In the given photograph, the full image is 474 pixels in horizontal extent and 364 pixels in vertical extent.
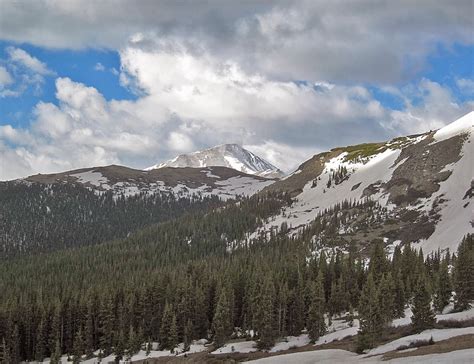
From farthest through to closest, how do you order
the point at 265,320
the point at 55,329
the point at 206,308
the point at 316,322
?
the point at 206,308 < the point at 55,329 < the point at 316,322 < the point at 265,320

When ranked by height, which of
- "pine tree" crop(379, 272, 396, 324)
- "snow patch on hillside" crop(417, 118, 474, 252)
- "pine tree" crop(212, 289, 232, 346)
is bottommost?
"pine tree" crop(212, 289, 232, 346)

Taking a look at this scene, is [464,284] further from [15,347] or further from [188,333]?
[15,347]

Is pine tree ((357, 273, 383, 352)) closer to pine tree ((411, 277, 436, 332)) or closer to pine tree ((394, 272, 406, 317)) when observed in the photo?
pine tree ((411, 277, 436, 332))

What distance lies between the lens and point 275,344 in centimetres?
8538

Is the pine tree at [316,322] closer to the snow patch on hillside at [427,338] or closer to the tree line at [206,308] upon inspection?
the tree line at [206,308]

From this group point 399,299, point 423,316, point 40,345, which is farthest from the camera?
point 40,345

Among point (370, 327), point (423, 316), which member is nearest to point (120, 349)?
point (370, 327)

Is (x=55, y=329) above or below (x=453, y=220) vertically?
below

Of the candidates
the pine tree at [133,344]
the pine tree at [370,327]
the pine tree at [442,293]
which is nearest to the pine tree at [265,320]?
the pine tree at [370,327]

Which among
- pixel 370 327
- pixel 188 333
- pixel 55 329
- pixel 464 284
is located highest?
pixel 464 284

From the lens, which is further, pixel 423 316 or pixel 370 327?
pixel 370 327

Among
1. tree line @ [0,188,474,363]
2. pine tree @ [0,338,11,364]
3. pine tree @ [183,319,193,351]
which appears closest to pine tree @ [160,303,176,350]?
tree line @ [0,188,474,363]

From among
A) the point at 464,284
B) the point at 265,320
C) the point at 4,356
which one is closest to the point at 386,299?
the point at 464,284

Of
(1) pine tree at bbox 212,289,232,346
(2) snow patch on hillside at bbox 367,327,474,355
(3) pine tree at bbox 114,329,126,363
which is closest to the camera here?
(2) snow patch on hillside at bbox 367,327,474,355
